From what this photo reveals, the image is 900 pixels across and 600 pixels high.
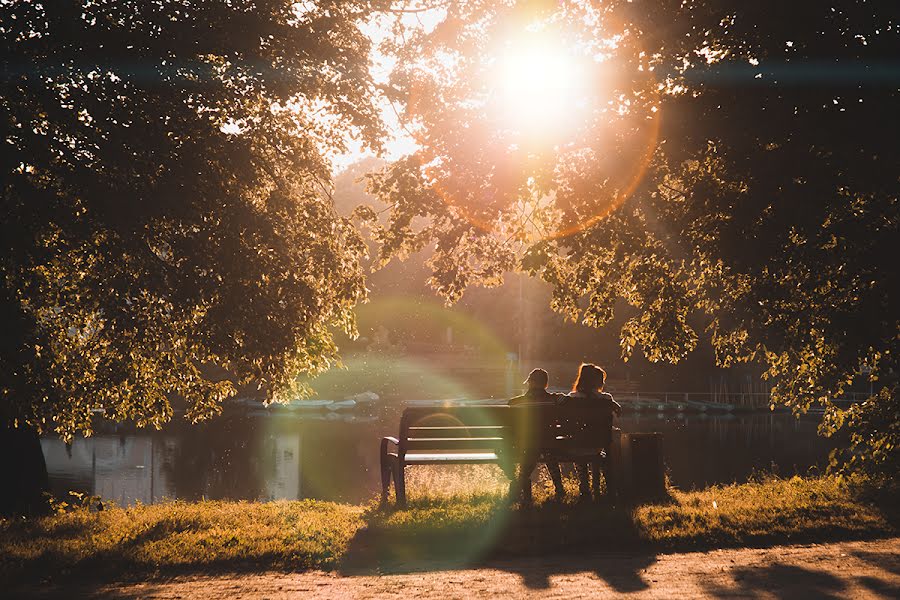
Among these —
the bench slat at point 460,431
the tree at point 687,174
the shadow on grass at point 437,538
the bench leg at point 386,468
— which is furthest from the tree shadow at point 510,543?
the tree at point 687,174

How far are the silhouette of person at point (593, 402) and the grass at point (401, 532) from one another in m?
0.46

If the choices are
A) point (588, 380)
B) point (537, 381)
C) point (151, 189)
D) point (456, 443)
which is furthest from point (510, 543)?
point (151, 189)

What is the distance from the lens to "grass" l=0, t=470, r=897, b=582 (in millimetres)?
7074

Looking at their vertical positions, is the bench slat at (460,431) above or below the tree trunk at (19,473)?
above

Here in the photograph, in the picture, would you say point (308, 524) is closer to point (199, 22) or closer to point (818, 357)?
point (199, 22)

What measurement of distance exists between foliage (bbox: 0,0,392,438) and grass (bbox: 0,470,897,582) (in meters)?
1.92

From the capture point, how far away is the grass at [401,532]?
279 inches

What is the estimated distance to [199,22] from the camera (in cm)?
1020

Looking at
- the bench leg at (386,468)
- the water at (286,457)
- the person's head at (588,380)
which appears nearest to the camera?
the person's head at (588,380)

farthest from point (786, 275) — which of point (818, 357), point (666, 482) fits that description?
point (666, 482)

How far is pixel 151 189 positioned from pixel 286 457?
61.8 feet

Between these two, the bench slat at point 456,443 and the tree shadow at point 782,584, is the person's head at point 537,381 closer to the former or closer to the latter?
the bench slat at point 456,443

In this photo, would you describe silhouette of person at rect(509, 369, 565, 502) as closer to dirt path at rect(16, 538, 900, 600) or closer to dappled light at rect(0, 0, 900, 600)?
dappled light at rect(0, 0, 900, 600)

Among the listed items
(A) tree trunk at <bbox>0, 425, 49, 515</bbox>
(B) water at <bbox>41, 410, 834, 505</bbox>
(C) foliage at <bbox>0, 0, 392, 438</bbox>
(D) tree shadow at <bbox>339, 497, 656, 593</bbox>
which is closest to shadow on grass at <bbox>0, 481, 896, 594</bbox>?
(D) tree shadow at <bbox>339, 497, 656, 593</bbox>
